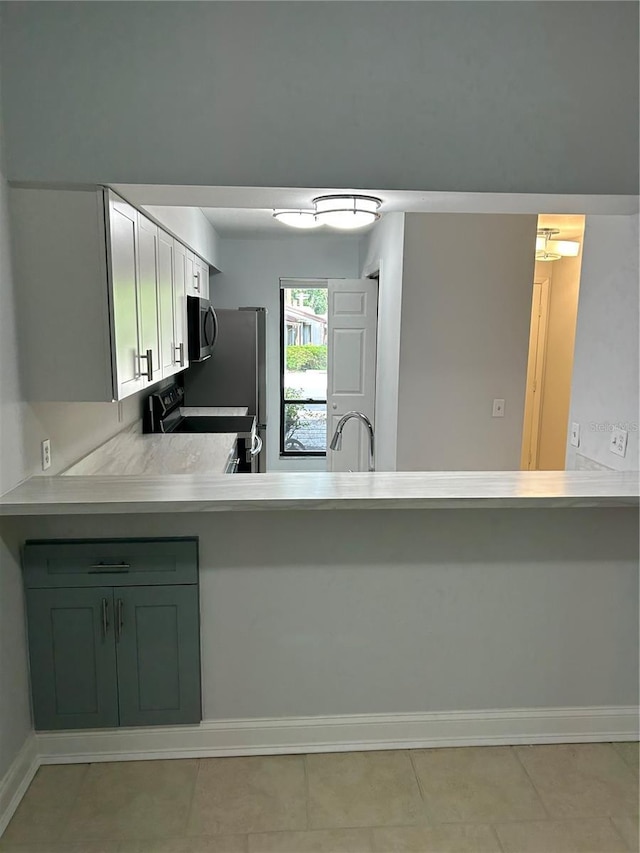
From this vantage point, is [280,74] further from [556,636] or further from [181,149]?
[556,636]

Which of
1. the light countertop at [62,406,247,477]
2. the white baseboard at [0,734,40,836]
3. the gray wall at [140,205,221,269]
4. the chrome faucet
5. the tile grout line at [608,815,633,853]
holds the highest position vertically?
the gray wall at [140,205,221,269]

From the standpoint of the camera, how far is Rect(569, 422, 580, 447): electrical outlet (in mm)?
2682

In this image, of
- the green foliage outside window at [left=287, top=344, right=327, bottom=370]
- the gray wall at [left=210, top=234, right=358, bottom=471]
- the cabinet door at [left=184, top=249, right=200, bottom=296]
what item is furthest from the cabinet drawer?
the green foliage outside window at [left=287, top=344, right=327, bottom=370]

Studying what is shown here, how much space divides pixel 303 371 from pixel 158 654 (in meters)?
4.75

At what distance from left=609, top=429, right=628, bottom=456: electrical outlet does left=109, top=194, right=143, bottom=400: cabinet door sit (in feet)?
6.34

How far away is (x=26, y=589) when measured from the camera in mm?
2004

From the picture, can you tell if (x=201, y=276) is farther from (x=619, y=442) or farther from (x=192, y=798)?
(x=192, y=798)

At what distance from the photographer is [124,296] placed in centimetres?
215

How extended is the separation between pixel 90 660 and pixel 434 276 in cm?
270

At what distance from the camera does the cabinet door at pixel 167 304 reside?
2.96 meters

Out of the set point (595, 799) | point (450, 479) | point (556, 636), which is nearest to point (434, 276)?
point (450, 479)

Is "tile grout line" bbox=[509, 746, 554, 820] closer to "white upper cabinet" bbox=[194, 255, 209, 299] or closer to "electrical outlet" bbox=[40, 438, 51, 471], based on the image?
"electrical outlet" bbox=[40, 438, 51, 471]

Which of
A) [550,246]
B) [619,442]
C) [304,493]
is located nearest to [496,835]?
[304,493]

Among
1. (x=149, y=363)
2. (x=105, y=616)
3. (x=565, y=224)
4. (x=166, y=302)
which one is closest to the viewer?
(x=105, y=616)
